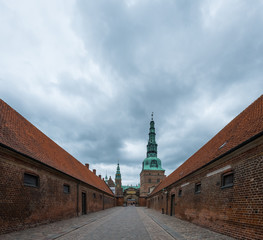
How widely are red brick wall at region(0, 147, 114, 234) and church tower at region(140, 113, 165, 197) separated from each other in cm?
5626

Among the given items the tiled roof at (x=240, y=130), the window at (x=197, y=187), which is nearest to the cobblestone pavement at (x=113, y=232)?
the window at (x=197, y=187)

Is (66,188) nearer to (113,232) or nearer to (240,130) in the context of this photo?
(113,232)

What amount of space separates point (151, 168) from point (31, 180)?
202 ft

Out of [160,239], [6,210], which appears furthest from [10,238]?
[160,239]

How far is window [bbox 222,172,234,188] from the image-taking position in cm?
806

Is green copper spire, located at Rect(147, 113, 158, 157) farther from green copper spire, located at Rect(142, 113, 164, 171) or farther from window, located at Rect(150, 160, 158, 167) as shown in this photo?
window, located at Rect(150, 160, 158, 167)

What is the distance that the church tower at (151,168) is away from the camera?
6738 cm

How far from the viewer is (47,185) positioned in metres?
11.5

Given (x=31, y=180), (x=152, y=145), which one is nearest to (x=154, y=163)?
(x=152, y=145)

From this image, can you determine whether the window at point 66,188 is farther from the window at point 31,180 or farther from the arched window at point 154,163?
the arched window at point 154,163

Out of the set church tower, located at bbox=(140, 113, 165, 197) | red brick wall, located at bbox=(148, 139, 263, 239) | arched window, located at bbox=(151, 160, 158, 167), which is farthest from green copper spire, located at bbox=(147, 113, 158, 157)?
red brick wall, located at bbox=(148, 139, 263, 239)

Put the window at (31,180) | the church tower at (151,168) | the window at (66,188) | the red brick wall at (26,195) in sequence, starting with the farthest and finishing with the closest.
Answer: the church tower at (151,168) → the window at (66,188) → the window at (31,180) → the red brick wall at (26,195)

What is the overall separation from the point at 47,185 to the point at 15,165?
3306 mm

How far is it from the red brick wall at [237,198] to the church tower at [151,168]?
58.0 m
